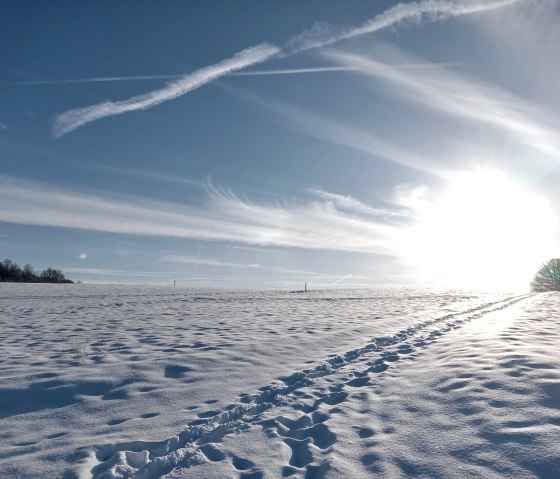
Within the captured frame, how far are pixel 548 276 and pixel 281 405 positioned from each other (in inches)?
2941

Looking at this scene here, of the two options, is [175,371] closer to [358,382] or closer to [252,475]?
[358,382]

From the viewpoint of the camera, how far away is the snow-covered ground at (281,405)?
18.2 feet

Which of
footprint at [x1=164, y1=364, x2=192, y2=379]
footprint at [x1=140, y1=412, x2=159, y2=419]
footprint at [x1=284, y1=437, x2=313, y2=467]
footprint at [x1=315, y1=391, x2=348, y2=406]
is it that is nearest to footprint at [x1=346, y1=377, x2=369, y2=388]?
footprint at [x1=315, y1=391, x2=348, y2=406]

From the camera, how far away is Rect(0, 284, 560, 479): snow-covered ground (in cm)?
554

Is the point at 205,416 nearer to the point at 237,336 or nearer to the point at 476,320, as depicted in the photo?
the point at 237,336

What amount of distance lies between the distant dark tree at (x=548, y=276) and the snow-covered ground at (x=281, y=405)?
6158 centimetres

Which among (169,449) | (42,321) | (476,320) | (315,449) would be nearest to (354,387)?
(315,449)

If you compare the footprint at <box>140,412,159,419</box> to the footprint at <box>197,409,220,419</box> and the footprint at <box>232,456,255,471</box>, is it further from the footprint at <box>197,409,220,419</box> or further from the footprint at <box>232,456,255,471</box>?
the footprint at <box>232,456,255,471</box>

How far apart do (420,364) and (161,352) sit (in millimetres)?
6599

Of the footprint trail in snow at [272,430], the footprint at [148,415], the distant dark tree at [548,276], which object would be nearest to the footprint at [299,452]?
the footprint trail in snow at [272,430]

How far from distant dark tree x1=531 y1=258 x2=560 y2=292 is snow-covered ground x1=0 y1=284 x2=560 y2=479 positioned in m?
61.6

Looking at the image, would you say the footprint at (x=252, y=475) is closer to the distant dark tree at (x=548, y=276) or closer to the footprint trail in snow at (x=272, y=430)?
the footprint trail in snow at (x=272, y=430)

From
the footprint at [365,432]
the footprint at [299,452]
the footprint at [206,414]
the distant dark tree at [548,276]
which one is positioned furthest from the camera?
the distant dark tree at [548,276]

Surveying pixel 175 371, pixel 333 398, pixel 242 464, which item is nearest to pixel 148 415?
pixel 242 464
